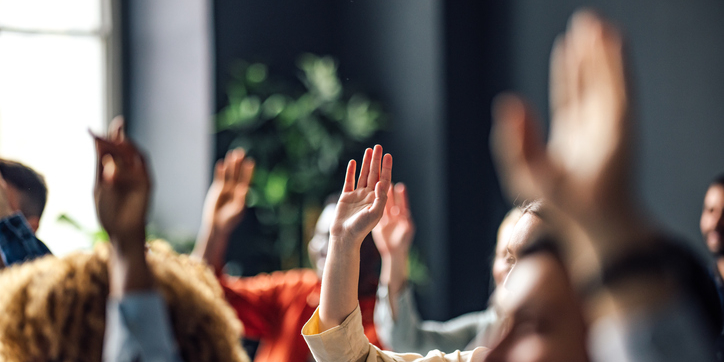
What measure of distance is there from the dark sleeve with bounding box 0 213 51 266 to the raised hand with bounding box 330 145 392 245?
0.46 m

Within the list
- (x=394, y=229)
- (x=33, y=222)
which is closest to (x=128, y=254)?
(x=33, y=222)

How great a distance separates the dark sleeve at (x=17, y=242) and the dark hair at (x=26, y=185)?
0.10 m

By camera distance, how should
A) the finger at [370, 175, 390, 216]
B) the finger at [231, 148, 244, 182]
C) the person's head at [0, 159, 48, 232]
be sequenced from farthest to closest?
the finger at [231, 148, 244, 182]
the person's head at [0, 159, 48, 232]
the finger at [370, 175, 390, 216]

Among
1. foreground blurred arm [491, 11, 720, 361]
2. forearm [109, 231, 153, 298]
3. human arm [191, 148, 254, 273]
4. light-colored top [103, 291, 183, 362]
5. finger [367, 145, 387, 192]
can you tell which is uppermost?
foreground blurred arm [491, 11, 720, 361]

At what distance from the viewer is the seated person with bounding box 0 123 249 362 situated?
61 centimetres

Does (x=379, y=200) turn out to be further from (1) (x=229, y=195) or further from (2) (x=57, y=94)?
(2) (x=57, y=94)

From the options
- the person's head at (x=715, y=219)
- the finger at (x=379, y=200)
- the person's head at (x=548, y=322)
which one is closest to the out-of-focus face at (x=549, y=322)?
the person's head at (x=548, y=322)

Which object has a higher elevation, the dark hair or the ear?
the dark hair

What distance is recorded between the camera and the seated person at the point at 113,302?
61 cm

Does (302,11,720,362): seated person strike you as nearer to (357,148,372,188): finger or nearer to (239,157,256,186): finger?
(357,148,372,188): finger

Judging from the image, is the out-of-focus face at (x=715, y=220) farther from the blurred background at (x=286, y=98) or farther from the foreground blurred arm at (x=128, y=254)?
the blurred background at (x=286, y=98)

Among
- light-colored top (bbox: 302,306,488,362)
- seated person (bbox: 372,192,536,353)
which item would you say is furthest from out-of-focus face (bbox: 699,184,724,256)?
light-colored top (bbox: 302,306,488,362)

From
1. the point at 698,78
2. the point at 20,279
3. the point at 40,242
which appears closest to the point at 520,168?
the point at 20,279

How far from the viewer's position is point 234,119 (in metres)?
2.88
